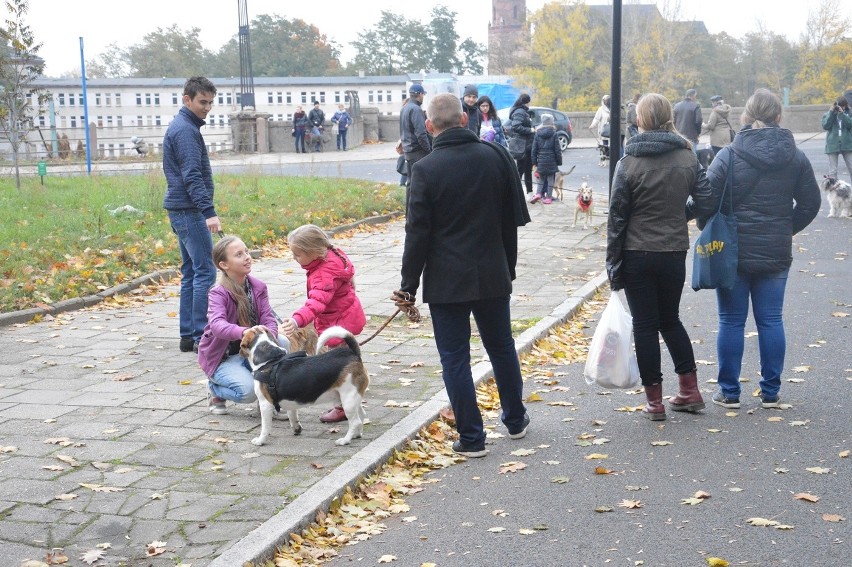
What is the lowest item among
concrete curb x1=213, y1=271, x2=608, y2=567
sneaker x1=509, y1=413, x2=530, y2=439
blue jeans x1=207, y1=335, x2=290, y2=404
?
sneaker x1=509, y1=413, x2=530, y2=439

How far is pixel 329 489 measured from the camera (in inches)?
191

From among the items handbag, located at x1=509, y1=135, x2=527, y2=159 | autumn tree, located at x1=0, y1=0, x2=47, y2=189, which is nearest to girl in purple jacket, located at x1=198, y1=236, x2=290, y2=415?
handbag, located at x1=509, y1=135, x2=527, y2=159

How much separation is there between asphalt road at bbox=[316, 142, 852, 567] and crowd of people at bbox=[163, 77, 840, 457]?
0.32 metres

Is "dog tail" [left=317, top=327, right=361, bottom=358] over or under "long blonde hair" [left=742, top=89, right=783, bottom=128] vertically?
under

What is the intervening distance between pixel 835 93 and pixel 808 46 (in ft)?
18.4

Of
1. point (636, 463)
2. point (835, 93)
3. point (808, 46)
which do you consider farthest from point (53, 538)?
point (808, 46)

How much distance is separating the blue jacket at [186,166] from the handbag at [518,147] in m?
11.2

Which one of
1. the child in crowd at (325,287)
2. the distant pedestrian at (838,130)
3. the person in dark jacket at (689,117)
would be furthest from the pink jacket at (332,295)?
the person in dark jacket at (689,117)

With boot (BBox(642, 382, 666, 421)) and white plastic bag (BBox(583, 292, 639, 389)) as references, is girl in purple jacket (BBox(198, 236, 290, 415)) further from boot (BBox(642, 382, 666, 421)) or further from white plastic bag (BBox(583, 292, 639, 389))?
boot (BBox(642, 382, 666, 421))

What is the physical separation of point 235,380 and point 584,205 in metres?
10.6

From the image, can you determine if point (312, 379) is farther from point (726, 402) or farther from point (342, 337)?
point (726, 402)

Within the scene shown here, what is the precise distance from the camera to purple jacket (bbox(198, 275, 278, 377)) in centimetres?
619

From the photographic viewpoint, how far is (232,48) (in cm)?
10262

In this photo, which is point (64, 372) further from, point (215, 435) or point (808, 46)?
point (808, 46)
